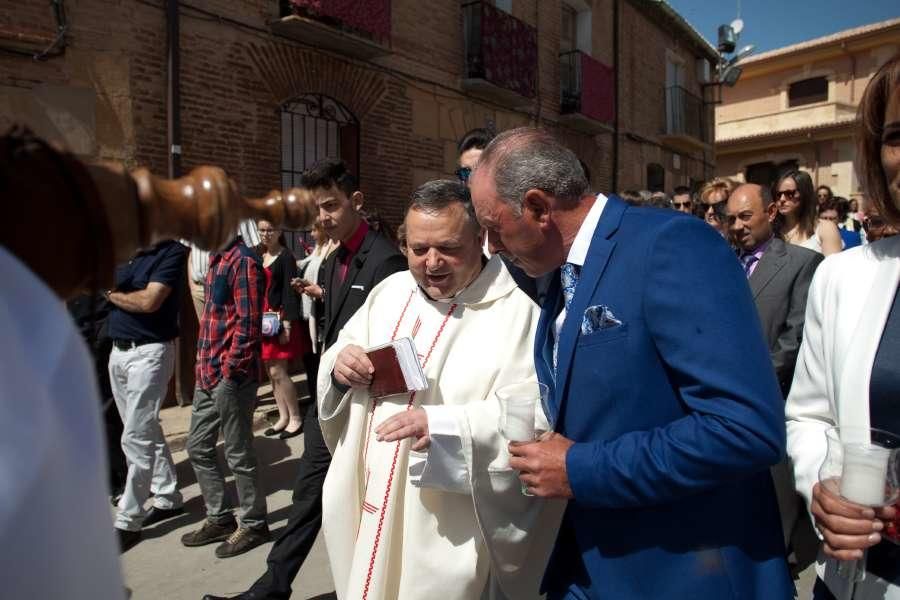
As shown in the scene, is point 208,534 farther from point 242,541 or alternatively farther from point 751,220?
point 751,220

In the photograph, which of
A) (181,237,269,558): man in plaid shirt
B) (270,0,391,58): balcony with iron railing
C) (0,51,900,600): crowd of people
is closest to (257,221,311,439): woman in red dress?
(181,237,269,558): man in plaid shirt

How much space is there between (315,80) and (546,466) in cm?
787

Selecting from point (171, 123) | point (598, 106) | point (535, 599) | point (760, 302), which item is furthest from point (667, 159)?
point (535, 599)

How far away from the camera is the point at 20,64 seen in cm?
593

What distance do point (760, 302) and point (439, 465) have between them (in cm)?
230

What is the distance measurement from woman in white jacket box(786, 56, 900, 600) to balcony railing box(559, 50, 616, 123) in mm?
12661

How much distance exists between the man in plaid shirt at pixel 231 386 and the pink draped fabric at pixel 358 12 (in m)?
5.08

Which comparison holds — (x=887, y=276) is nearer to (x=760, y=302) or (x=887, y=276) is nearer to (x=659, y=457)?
(x=659, y=457)

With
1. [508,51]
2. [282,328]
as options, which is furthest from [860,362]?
[508,51]

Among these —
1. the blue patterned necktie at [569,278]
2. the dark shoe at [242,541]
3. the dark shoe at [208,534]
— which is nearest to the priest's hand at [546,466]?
the blue patterned necktie at [569,278]

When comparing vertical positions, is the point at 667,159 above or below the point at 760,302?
above

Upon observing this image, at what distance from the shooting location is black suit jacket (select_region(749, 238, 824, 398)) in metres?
3.41

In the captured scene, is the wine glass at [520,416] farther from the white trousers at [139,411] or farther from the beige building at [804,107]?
the beige building at [804,107]

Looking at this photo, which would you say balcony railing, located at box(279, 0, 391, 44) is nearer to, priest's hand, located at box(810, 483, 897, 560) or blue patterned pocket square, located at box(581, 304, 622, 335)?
blue patterned pocket square, located at box(581, 304, 622, 335)
